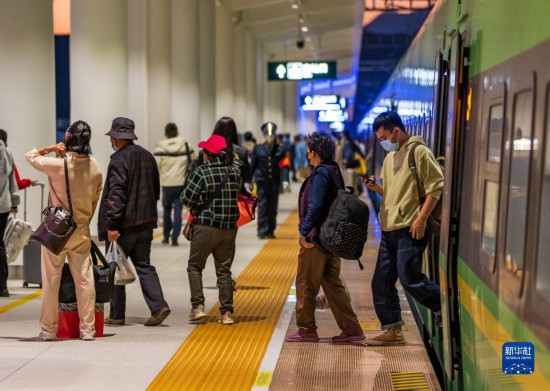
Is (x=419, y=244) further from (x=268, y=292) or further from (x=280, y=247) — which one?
(x=280, y=247)

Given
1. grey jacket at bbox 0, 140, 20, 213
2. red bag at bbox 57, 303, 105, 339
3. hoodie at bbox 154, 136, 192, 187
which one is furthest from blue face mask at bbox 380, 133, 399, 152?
hoodie at bbox 154, 136, 192, 187

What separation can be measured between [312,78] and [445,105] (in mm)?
25379

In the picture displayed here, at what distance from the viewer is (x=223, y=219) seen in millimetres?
9617

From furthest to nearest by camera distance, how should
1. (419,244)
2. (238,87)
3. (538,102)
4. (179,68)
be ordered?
(238,87), (179,68), (419,244), (538,102)

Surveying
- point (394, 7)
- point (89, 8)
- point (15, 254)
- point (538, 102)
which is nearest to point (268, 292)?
point (15, 254)

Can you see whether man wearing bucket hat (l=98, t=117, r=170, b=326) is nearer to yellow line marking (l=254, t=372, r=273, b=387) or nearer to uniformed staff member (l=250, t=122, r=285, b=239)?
yellow line marking (l=254, t=372, r=273, b=387)

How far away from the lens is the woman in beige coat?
343 inches

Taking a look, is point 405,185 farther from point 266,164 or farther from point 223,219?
point 266,164

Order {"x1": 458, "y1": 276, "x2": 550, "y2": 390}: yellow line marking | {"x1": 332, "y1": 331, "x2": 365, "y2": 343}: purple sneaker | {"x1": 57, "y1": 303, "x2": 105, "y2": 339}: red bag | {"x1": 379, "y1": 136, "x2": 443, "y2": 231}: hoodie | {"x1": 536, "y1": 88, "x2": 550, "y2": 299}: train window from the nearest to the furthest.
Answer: {"x1": 536, "y1": 88, "x2": 550, "y2": 299}: train window
{"x1": 458, "y1": 276, "x2": 550, "y2": 390}: yellow line marking
{"x1": 379, "y1": 136, "x2": 443, "y2": 231}: hoodie
{"x1": 332, "y1": 331, "x2": 365, "y2": 343}: purple sneaker
{"x1": 57, "y1": 303, "x2": 105, "y2": 339}: red bag

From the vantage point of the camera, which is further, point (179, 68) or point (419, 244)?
point (179, 68)

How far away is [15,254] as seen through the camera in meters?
11.8

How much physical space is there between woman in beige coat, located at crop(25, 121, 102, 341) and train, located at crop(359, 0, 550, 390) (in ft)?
9.63

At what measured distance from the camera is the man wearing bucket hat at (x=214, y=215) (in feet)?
31.4
